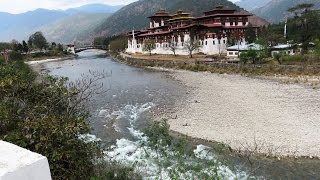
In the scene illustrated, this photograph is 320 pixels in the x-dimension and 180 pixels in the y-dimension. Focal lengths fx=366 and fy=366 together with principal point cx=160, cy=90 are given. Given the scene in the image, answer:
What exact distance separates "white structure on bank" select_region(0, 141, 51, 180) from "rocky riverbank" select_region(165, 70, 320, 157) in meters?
8.78

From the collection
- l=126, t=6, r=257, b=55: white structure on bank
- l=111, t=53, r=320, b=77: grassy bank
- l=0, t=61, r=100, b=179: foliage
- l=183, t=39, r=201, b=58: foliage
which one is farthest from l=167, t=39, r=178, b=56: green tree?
l=0, t=61, r=100, b=179: foliage

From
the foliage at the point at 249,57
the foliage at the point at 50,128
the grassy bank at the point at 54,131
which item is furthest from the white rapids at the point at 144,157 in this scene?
the foliage at the point at 249,57

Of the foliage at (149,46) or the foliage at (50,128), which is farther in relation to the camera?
the foliage at (149,46)

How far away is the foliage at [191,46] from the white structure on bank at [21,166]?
5874cm

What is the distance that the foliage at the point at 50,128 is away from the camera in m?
10.9

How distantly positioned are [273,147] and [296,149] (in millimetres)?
1048

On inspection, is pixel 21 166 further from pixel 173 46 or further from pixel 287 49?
pixel 173 46

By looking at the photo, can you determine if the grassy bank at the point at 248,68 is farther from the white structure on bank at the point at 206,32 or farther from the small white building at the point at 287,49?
the white structure on bank at the point at 206,32

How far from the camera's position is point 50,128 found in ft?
36.8

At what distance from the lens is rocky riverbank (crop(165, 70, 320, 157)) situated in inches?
719

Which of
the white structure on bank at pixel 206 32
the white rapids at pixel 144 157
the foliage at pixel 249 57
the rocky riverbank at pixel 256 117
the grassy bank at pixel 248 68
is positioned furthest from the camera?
the white structure on bank at pixel 206 32

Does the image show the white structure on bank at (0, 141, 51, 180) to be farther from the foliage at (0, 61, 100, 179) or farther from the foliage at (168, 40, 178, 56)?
the foliage at (168, 40, 178, 56)

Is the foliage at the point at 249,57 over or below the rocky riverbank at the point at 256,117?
over

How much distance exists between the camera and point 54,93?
48.9 ft
